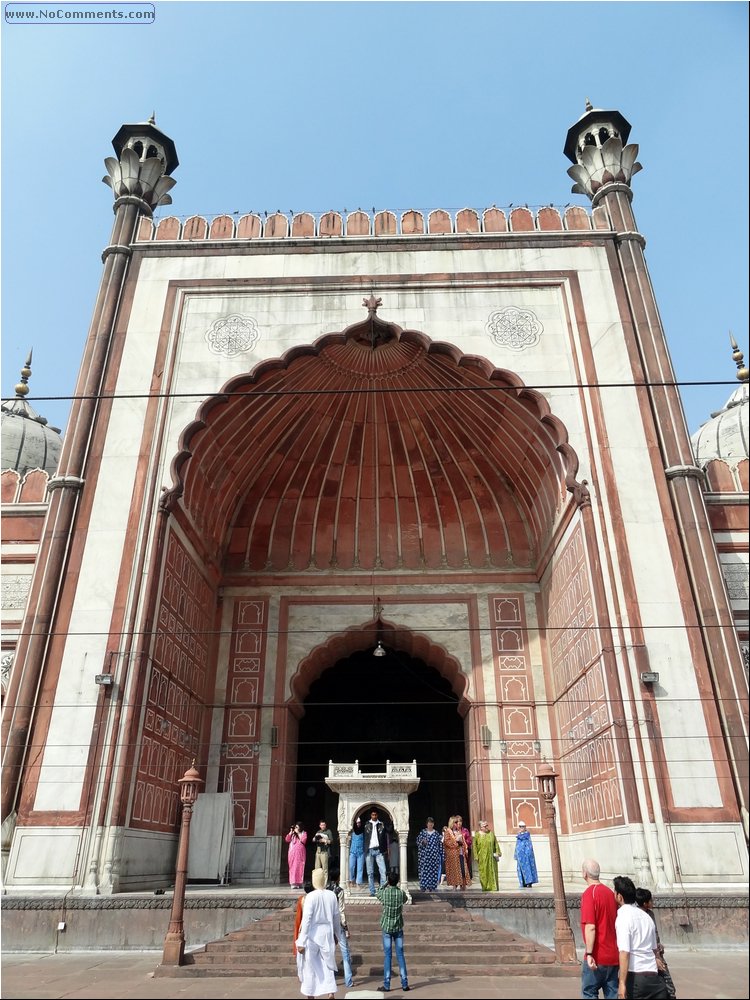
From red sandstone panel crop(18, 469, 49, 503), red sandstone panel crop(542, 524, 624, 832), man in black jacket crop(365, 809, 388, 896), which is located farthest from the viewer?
red sandstone panel crop(18, 469, 49, 503)

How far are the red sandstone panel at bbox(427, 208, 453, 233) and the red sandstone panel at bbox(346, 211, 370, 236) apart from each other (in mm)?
1099

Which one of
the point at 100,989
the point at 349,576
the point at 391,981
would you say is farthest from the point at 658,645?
the point at 100,989

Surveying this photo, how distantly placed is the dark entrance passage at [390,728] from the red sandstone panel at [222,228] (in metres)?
8.98

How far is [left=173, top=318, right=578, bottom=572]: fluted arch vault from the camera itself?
11938 mm

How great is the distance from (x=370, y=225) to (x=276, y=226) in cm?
167

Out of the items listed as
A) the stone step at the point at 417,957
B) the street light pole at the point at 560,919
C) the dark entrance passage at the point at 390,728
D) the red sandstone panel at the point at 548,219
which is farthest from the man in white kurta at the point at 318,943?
the red sandstone panel at the point at 548,219

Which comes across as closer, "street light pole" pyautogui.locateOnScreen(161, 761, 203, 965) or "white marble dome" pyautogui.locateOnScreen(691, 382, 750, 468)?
"street light pole" pyautogui.locateOnScreen(161, 761, 203, 965)

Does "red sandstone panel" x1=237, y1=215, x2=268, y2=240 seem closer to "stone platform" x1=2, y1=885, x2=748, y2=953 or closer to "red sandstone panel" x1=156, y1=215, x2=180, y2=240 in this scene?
"red sandstone panel" x1=156, y1=215, x2=180, y2=240

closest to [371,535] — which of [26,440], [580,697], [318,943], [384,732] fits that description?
[580,697]

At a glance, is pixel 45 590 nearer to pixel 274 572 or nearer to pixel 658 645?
pixel 274 572

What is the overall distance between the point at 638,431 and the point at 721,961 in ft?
21.9

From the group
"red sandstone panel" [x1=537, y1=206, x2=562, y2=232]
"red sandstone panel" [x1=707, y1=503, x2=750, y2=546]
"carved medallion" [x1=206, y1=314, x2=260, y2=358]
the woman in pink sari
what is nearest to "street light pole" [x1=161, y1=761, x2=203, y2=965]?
the woman in pink sari

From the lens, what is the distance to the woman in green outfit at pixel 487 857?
10.1 meters

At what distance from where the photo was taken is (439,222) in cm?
1296
